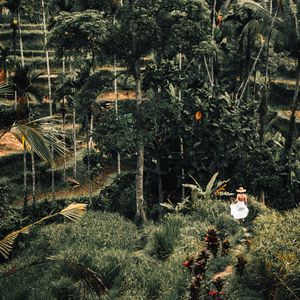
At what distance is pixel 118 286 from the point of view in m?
9.44

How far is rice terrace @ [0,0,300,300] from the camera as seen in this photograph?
815 centimetres

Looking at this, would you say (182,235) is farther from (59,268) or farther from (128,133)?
(128,133)

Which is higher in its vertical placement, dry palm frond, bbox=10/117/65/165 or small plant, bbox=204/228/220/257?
dry palm frond, bbox=10/117/65/165

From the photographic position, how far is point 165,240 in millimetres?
11000

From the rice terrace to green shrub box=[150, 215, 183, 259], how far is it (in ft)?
0.16

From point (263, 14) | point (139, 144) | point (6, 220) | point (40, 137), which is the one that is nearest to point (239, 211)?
point (139, 144)

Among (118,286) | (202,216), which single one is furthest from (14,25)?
(118,286)

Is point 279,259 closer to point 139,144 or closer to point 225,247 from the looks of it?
point 225,247

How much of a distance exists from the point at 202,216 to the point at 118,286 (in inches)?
168

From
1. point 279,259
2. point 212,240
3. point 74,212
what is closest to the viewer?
point 74,212

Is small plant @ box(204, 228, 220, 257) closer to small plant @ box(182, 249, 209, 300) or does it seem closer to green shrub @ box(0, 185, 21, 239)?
small plant @ box(182, 249, 209, 300)

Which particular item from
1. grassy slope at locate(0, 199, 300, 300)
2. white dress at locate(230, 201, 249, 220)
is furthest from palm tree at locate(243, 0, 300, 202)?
white dress at locate(230, 201, 249, 220)

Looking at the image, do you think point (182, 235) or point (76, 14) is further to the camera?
point (76, 14)

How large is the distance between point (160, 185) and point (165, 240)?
7955 millimetres
